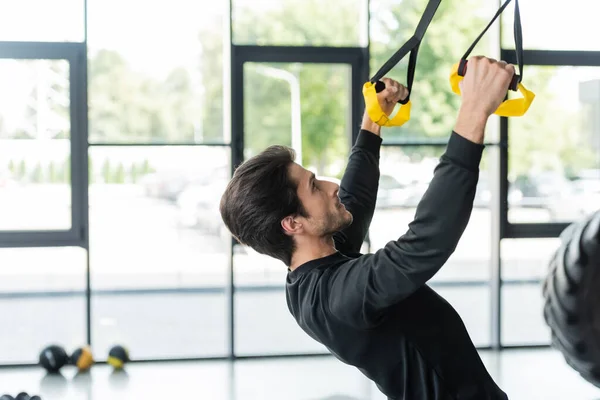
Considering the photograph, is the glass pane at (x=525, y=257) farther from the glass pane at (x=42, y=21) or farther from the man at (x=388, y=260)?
the man at (x=388, y=260)

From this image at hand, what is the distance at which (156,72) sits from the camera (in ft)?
17.6

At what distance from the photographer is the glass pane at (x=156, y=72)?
5.30 metres

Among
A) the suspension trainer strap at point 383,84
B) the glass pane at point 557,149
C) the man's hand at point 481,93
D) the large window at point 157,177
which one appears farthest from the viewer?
the glass pane at point 557,149

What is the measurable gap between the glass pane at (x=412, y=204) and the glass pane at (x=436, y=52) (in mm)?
139

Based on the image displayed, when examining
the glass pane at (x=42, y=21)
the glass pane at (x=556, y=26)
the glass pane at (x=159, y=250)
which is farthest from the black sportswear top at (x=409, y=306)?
the glass pane at (x=556, y=26)

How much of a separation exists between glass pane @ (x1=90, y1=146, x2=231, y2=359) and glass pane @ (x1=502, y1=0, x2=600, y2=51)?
2340 millimetres

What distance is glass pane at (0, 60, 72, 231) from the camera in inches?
207

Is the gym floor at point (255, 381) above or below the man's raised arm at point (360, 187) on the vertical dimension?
below

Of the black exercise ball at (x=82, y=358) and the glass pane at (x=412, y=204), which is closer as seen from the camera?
the black exercise ball at (x=82, y=358)

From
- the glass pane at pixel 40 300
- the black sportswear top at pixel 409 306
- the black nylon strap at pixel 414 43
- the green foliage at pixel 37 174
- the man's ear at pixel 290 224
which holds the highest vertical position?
the black nylon strap at pixel 414 43

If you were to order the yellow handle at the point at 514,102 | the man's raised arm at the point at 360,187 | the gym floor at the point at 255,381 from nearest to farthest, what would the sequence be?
1. the yellow handle at the point at 514,102
2. the man's raised arm at the point at 360,187
3. the gym floor at the point at 255,381

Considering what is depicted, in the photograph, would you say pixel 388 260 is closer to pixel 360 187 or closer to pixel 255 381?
pixel 360 187

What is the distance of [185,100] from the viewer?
17.7 ft

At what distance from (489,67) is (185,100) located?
4125 millimetres
